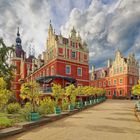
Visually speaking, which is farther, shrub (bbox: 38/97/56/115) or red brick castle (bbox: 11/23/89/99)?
red brick castle (bbox: 11/23/89/99)

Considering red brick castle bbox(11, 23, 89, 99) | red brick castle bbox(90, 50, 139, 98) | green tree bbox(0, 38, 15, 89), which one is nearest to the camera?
green tree bbox(0, 38, 15, 89)

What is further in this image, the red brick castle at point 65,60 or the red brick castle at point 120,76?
the red brick castle at point 120,76

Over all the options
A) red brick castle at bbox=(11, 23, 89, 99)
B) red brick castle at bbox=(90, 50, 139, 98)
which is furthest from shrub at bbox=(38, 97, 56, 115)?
red brick castle at bbox=(90, 50, 139, 98)

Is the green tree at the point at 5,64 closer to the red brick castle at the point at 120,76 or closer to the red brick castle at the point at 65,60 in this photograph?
the red brick castle at the point at 65,60

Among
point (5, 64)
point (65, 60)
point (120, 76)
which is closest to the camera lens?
point (5, 64)

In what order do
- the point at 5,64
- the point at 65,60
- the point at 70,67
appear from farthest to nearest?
the point at 70,67 < the point at 65,60 < the point at 5,64

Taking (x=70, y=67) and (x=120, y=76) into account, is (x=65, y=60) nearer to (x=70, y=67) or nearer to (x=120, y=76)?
(x=70, y=67)

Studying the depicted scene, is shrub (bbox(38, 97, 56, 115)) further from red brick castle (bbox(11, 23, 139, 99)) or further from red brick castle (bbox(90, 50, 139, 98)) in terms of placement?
red brick castle (bbox(90, 50, 139, 98))

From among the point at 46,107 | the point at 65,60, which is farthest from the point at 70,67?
the point at 46,107

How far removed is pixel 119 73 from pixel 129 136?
56.3 m

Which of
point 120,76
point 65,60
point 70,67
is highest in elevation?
point 65,60

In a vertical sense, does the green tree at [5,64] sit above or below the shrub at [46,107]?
above

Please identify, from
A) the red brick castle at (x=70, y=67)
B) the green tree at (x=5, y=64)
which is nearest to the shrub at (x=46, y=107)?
the green tree at (x=5, y=64)

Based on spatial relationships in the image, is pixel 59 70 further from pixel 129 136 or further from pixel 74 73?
pixel 129 136
